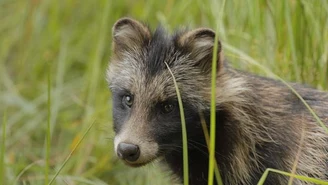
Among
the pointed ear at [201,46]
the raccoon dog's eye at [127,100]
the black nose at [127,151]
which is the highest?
the pointed ear at [201,46]

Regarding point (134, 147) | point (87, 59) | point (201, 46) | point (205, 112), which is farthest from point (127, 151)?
point (87, 59)

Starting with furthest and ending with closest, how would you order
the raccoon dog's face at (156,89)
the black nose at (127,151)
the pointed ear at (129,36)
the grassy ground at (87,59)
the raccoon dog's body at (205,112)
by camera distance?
the grassy ground at (87,59)
the pointed ear at (129,36)
the raccoon dog's body at (205,112)
the raccoon dog's face at (156,89)
the black nose at (127,151)

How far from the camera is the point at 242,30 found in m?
6.97

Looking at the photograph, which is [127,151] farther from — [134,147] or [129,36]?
[129,36]

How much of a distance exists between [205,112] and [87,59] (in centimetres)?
435

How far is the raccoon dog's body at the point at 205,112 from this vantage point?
5.18 meters

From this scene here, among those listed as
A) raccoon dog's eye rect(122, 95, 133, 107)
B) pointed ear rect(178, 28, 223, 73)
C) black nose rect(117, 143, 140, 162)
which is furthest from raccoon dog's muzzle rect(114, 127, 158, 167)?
pointed ear rect(178, 28, 223, 73)

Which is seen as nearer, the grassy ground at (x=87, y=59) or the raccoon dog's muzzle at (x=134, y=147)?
the raccoon dog's muzzle at (x=134, y=147)

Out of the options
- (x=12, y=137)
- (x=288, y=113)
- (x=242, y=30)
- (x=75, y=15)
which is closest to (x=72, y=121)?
(x=12, y=137)

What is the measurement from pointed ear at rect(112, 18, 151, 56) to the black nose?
0.77m

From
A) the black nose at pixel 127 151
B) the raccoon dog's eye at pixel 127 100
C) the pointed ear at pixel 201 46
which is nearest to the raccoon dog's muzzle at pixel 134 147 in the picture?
the black nose at pixel 127 151

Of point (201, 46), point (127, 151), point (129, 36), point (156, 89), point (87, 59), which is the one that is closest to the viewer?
point (127, 151)

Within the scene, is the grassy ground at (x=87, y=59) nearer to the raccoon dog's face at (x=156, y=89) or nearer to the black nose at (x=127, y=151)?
the raccoon dog's face at (x=156, y=89)

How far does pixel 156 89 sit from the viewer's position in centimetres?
517
